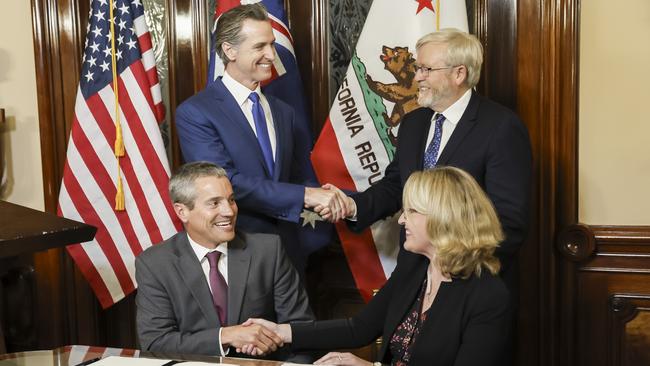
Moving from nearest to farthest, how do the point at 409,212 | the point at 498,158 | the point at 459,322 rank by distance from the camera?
the point at 459,322 < the point at 409,212 < the point at 498,158

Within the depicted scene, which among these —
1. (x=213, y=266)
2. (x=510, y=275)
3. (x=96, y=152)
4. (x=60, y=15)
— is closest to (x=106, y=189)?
(x=96, y=152)

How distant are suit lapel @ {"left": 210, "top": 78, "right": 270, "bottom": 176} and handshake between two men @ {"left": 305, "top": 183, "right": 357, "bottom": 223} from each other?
23 centimetres

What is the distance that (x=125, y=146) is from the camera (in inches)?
149

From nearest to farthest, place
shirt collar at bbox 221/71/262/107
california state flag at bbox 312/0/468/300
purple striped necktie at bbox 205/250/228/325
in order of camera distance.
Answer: purple striped necktie at bbox 205/250/228/325 → shirt collar at bbox 221/71/262/107 → california state flag at bbox 312/0/468/300

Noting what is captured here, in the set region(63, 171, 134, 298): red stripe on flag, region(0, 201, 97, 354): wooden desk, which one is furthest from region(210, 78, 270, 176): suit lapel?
region(63, 171, 134, 298): red stripe on flag

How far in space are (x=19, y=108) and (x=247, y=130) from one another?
140cm

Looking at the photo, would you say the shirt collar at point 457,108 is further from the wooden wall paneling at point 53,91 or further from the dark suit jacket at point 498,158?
the wooden wall paneling at point 53,91

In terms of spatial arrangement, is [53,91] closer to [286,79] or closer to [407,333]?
[286,79]

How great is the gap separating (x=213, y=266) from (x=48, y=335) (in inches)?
71.3

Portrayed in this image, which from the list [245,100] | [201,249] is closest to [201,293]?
[201,249]

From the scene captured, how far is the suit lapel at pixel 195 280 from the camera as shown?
2627 millimetres

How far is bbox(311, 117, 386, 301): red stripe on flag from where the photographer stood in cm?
355

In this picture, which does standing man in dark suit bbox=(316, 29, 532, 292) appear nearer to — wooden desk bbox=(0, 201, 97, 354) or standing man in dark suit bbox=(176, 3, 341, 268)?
standing man in dark suit bbox=(176, 3, 341, 268)

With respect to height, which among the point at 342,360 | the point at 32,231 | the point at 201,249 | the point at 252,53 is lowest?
the point at 342,360
